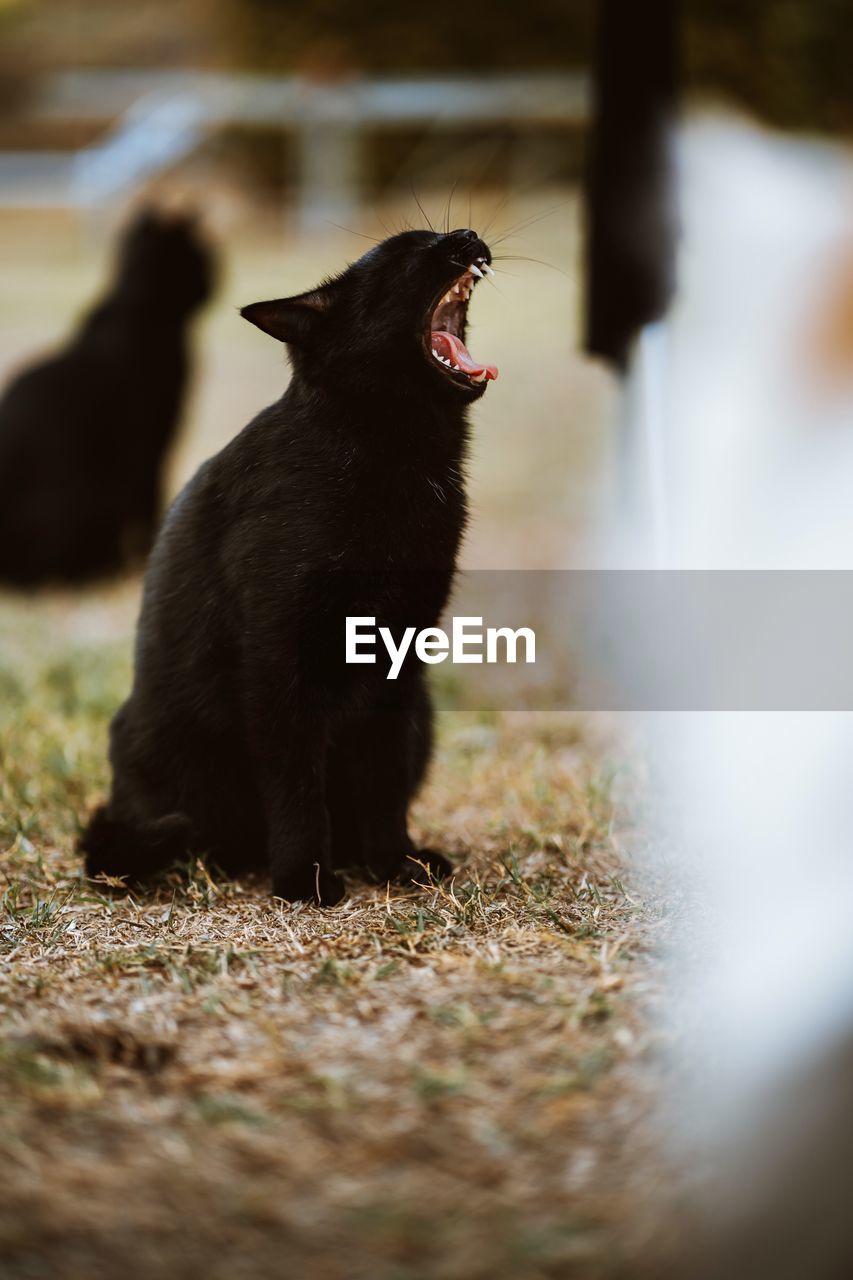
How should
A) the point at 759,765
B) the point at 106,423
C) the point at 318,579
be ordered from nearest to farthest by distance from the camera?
the point at 318,579 → the point at 759,765 → the point at 106,423

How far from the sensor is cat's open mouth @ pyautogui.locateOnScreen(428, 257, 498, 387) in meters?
2.19

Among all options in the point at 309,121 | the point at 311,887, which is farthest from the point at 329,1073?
the point at 309,121

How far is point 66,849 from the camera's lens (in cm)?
261

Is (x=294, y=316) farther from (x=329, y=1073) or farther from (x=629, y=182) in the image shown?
(x=629, y=182)

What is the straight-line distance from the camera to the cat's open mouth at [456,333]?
2186 millimetres

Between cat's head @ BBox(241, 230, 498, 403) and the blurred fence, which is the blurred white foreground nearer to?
cat's head @ BBox(241, 230, 498, 403)

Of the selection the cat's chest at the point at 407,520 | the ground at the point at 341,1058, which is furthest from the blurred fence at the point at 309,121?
the ground at the point at 341,1058

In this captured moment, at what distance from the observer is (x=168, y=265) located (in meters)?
5.38

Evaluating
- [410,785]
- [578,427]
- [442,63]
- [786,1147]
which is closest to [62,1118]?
[786,1147]

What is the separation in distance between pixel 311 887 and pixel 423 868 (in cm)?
21

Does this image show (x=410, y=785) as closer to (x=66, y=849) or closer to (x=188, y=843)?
(x=188, y=843)

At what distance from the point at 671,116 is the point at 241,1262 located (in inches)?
136

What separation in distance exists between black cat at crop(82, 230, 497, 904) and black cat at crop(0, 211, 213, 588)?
303 cm

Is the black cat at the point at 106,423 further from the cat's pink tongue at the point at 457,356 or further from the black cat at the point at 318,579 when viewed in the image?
the cat's pink tongue at the point at 457,356
